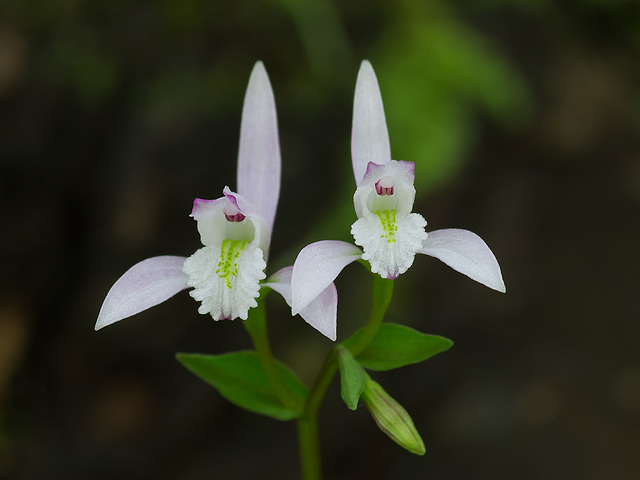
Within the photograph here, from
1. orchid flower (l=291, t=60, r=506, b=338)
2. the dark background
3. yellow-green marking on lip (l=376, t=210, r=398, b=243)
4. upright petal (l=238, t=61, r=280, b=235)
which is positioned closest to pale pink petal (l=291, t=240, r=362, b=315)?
orchid flower (l=291, t=60, r=506, b=338)

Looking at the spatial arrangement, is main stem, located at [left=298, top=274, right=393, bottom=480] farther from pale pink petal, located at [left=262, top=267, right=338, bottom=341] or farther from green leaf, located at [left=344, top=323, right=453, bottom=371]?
pale pink petal, located at [left=262, top=267, right=338, bottom=341]

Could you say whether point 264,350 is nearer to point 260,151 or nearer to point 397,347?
point 397,347

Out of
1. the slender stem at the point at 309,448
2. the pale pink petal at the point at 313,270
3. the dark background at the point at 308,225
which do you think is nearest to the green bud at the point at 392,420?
the slender stem at the point at 309,448

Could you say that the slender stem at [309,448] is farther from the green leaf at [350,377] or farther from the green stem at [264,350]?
the green leaf at [350,377]

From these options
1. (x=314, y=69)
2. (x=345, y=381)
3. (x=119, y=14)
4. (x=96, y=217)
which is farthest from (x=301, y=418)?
(x=119, y=14)

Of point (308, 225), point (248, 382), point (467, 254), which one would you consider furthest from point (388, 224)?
point (308, 225)

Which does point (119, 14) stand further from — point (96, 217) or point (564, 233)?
point (564, 233)
